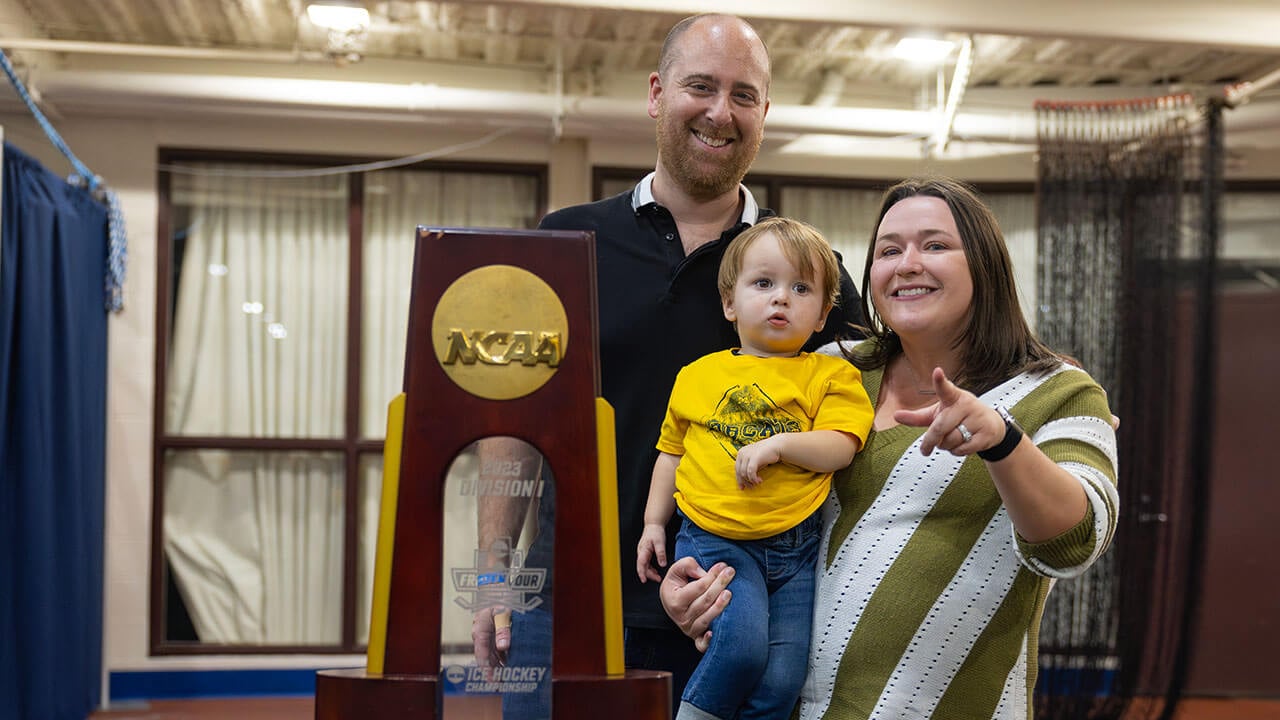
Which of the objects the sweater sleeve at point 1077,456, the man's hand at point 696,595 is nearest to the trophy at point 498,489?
the man's hand at point 696,595

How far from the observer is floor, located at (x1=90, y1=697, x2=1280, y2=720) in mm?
5203

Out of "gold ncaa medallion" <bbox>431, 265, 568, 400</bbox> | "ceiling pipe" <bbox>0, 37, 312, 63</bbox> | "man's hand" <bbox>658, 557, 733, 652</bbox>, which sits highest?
"ceiling pipe" <bbox>0, 37, 312, 63</bbox>

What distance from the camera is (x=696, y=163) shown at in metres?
1.87

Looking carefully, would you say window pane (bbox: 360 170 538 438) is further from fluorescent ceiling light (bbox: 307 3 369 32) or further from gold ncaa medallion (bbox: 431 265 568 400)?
gold ncaa medallion (bbox: 431 265 568 400)

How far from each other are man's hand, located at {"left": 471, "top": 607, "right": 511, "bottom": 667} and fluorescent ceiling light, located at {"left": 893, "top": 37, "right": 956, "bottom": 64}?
175 inches

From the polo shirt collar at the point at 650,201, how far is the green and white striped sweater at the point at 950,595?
59 centimetres

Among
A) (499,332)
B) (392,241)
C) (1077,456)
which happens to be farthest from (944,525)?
(392,241)

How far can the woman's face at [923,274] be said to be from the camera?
1557 millimetres

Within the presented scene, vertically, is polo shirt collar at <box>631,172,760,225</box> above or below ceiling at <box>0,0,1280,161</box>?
below

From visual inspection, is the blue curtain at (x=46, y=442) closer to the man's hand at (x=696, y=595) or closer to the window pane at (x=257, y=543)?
the window pane at (x=257, y=543)

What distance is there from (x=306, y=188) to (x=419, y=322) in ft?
16.3

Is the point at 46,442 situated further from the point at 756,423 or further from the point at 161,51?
the point at 756,423

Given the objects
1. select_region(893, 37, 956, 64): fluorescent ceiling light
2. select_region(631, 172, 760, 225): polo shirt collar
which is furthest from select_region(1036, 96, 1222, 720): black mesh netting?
select_region(631, 172, 760, 225): polo shirt collar

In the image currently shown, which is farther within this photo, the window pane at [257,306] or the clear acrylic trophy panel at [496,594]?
the window pane at [257,306]
